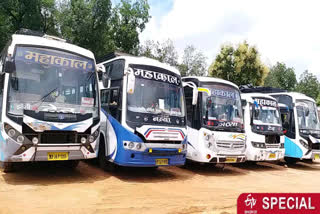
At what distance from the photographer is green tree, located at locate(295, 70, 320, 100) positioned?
149 ft

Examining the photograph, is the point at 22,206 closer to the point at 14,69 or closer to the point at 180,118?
the point at 14,69

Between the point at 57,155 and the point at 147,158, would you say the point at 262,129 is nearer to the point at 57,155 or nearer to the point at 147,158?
the point at 147,158

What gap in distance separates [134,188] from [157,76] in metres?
3.08

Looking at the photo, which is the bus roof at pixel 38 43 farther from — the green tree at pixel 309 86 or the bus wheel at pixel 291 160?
the green tree at pixel 309 86

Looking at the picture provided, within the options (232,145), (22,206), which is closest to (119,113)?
(22,206)

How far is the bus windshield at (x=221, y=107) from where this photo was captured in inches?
361

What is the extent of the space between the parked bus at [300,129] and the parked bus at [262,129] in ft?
2.77

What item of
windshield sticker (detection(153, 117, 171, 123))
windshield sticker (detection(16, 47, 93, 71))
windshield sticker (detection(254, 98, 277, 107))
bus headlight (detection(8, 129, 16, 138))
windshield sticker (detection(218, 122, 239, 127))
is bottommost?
bus headlight (detection(8, 129, 16, 138))

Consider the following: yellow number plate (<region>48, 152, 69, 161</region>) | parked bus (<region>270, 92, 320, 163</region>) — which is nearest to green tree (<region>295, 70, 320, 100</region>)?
parked bus (<region>270, 92, 320, 163</region>)

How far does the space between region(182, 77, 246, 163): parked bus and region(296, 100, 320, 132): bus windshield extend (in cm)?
365

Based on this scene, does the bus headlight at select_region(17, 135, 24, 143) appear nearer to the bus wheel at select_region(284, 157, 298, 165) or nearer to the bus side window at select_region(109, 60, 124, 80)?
the bus side window at select_region(109, 60, 124, 80)

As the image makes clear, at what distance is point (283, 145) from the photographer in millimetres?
11281

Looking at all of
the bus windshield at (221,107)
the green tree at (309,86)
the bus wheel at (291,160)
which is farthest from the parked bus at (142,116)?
the green tree at (309,86)

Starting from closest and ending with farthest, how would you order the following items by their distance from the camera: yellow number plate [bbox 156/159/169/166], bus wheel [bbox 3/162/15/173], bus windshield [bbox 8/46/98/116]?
1. bus windshield [bbox 8/46/98/116]
2. bus wheel [bbox 3/162/15/173]
3. yellow number plate [bbox 156/159/169/166]
